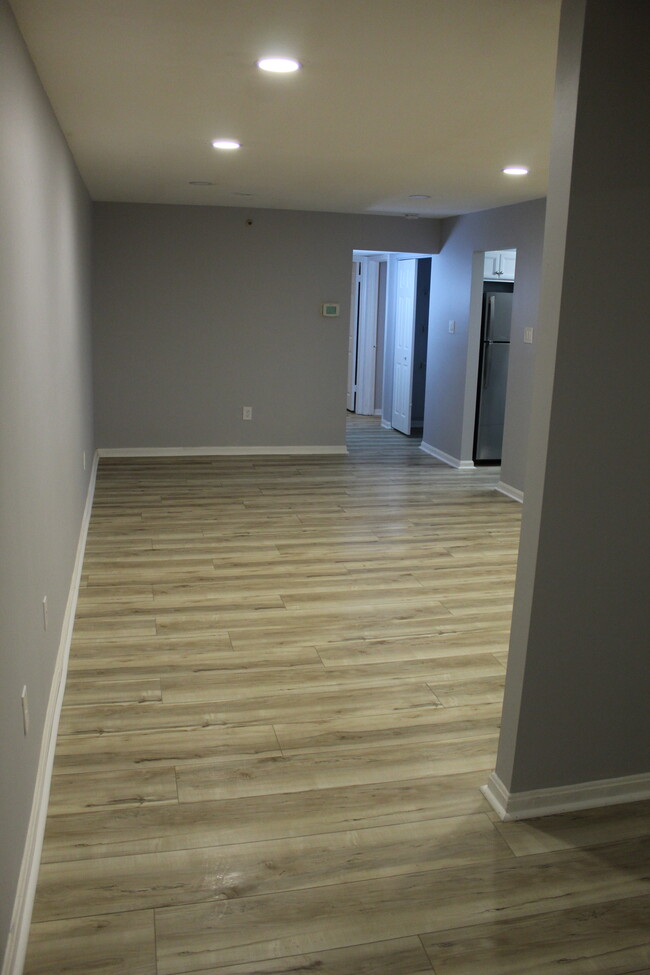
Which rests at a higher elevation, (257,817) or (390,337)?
(390,337)

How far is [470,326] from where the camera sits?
768cm

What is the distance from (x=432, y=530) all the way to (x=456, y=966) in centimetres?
399

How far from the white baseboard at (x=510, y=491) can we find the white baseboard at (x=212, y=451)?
188 cm

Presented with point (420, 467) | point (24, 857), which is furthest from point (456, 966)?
point (420, 467)

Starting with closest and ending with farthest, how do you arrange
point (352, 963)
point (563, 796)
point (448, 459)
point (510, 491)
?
1. point (352, 963)
2. point (563, 796)
3. point (510, 491)
4. point (448, 459)

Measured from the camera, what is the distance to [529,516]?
8.11 feet

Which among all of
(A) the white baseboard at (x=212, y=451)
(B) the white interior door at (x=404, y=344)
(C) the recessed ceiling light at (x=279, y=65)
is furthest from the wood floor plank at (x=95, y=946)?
(B) the white interior door at (x=404, y=344)

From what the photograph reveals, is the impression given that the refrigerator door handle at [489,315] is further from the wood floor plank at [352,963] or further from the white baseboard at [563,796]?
the wood floor plank at [352,963]

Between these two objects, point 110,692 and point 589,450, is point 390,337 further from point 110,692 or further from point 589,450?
point 589,450

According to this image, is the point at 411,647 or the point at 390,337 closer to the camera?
the point at 411,647

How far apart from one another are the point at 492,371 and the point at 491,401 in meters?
0.29

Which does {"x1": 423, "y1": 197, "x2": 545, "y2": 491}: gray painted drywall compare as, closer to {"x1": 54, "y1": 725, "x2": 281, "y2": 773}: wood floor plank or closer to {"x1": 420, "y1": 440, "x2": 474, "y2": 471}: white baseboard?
{"x1": 420, "y1": 440, "x2": 474, "y2": 471}: white baseboard

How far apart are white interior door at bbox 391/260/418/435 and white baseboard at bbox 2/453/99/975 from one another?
6159mm

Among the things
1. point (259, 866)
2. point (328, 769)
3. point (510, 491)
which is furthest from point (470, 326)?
point (259, 866)
